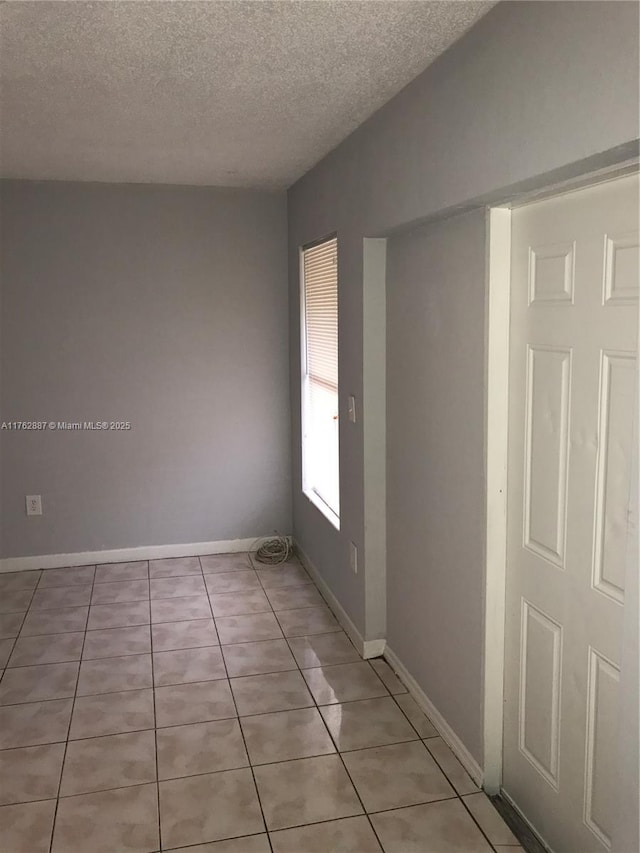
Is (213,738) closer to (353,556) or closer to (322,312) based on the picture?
(353,556)

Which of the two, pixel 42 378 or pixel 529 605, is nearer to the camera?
pixel 529 605

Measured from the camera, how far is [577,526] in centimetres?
201

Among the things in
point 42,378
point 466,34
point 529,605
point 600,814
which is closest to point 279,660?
point 529,605

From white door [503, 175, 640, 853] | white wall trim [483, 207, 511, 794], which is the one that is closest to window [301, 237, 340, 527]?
white wall trim [483, 207, 511, 794]

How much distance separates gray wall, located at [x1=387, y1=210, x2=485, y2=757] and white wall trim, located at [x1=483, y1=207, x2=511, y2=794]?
4 cm

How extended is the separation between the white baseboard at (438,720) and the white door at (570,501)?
0.14m

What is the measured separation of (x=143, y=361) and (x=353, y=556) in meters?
1.91

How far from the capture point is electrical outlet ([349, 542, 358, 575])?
11.6ft

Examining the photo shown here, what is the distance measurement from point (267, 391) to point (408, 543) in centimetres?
200

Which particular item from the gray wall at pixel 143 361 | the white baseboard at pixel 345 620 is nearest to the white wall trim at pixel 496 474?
the white baseboard at pixel 345 620

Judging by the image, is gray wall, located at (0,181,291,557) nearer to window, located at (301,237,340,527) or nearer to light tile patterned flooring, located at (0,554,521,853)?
window, located at (301,237,340,527)

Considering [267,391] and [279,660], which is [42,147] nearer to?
[267,391]

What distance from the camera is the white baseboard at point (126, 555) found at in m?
4.58

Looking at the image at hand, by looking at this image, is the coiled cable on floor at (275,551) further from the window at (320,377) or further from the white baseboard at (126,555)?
the window at (320,377)
